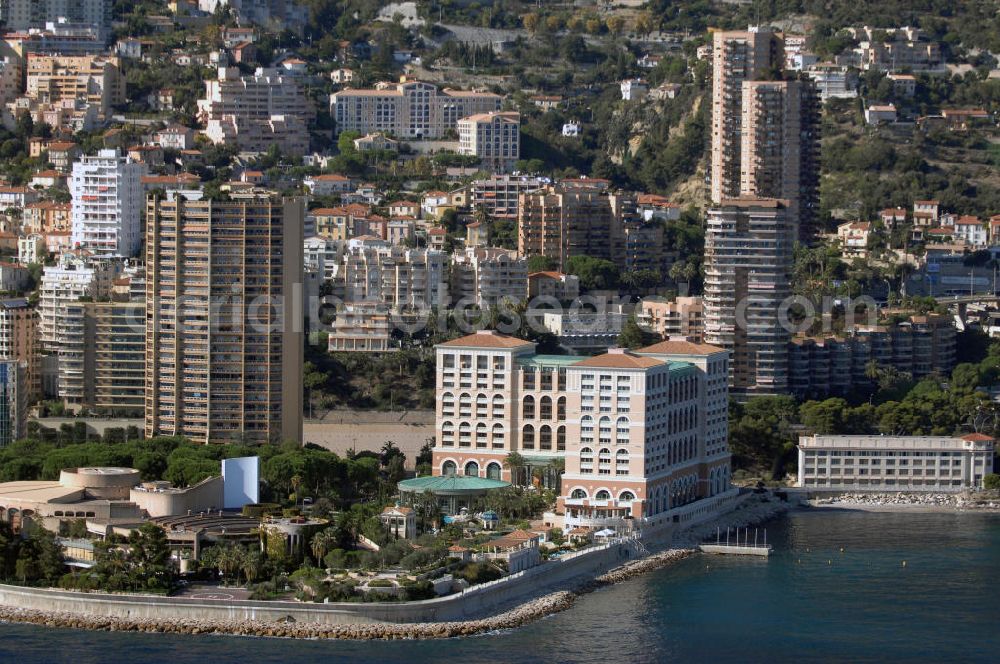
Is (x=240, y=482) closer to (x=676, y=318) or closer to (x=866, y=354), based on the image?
(x=676, y=318)

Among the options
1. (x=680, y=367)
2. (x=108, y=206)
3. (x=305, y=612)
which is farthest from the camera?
(x=108, y=206)

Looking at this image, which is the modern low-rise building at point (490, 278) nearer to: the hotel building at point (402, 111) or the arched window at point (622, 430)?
the hotel building at point (402, 111)

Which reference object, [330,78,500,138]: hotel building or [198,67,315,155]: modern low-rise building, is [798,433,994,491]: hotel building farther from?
[330,78,500,138]: hotel building

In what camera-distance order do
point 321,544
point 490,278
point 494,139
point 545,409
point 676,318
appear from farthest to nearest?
point 494,139, point 490,278, point 676,318, point 545,409, point 321,544

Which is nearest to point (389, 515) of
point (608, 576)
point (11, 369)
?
point (608, 576)

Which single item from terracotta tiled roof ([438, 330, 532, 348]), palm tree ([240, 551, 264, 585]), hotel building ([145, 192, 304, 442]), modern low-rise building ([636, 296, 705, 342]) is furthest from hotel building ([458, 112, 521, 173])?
palm tree ([240, 551, 264, 585])

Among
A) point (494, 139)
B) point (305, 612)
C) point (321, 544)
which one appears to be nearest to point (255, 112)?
point (494, 139)

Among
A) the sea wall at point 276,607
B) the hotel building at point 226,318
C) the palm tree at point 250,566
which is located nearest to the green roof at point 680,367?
the hotel building at point 226,318
